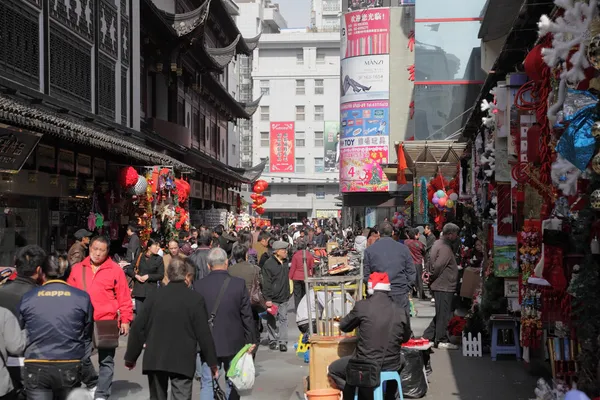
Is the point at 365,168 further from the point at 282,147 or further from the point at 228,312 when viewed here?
the point at 228,312

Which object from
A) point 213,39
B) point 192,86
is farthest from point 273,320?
point 213,39

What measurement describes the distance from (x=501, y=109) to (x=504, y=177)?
→ 1.08 meters

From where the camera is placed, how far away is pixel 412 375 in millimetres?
9633

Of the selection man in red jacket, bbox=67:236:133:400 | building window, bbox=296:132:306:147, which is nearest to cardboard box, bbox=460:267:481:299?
man in red jacket, bbox=67:236:133:400

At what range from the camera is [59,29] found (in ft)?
54.4

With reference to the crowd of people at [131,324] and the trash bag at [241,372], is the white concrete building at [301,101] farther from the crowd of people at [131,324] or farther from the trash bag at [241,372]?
the trash bag at [241,372]

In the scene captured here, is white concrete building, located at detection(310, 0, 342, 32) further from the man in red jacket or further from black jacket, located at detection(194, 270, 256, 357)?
black jacket, located at detection(194, 270, 256, 357)

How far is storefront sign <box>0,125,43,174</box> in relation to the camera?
38.5 ft

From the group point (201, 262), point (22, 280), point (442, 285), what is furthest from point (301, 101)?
point (22, 280)

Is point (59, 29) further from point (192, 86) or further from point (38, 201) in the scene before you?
point (192, 86)

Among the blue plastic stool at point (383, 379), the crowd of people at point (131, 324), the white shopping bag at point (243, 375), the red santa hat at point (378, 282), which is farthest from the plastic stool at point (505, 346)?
the white shopping bag at point (243, 375)

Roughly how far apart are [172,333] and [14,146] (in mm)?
6061

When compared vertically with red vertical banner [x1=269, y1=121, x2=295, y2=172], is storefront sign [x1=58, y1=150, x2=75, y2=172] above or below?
below

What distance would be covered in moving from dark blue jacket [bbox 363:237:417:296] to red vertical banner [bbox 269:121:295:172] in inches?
2628
